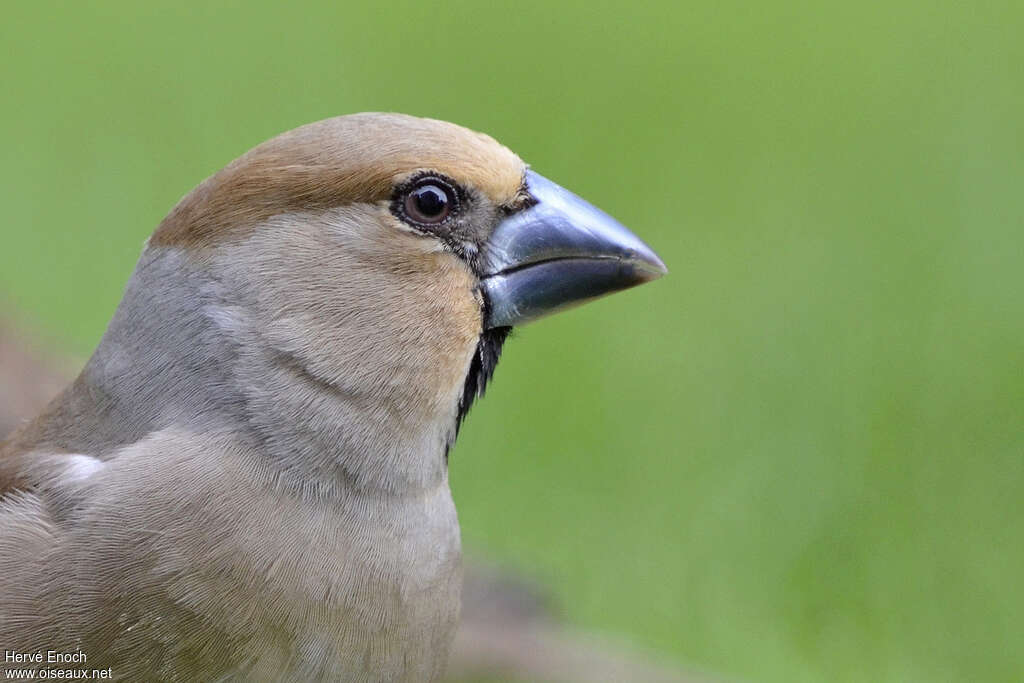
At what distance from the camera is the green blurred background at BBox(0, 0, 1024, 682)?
5.58 meters

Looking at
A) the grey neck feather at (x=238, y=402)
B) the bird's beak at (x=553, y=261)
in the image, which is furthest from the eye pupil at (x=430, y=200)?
the grey neck feather at (x=238, y=402)

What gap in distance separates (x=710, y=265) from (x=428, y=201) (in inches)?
186

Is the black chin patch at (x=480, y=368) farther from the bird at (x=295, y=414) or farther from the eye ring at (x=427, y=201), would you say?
the eye ring at (x=427, y=201)

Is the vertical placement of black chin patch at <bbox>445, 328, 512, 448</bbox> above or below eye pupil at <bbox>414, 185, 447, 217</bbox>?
below

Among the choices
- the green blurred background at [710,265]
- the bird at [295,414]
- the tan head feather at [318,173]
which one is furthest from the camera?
the green blurred background at [710,265]

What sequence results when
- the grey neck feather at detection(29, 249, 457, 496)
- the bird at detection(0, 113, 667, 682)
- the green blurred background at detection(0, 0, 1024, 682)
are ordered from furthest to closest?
the green blurred background at detection(0, 0, 1024, 682)
the grey neck feather at detection(29, 249, 457, 496)
the bird at detection(0, 113, 667, 682)

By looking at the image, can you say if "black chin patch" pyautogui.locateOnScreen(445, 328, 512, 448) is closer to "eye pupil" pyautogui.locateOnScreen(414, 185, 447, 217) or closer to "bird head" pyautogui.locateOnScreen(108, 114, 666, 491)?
"bird head" pyautogui.locateOnScreen(108, 114, 666, 491)

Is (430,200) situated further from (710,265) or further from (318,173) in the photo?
(710,265)

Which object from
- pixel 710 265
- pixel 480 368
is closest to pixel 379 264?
pixel 480 368

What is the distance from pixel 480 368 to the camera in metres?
3.18

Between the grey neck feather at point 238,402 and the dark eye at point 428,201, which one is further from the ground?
the dark eye at point 428,201

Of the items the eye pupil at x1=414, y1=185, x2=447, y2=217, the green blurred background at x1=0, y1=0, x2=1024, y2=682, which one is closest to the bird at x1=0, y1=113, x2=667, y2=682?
the eye pupil at x1=414, y1=185, x2=447, y2=217

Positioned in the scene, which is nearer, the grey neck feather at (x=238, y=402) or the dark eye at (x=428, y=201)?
the grey neck feather at (x=238, y=402)

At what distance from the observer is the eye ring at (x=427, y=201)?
312cm
